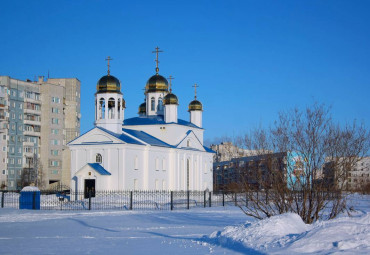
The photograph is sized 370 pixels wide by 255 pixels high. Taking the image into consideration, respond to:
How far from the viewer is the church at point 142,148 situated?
4316 cm

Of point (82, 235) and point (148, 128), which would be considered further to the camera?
point (148, 128)

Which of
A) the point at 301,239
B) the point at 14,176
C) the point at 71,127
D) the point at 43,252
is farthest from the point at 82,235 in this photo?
the point at 71,127

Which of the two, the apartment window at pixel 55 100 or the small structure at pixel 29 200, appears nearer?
the small structure at pixel 29 200

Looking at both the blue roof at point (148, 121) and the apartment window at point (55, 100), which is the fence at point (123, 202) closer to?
the blue roof at point (148, 121)

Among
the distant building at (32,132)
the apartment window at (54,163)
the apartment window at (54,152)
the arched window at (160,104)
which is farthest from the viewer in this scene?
the apartment window at (54,152)

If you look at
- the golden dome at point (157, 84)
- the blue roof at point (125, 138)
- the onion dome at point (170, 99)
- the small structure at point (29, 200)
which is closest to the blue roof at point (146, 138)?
the blue roof at point (125, 138)

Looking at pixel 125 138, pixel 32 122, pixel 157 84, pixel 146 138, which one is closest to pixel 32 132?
pixel 32 122

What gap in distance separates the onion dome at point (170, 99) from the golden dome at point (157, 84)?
2.73 metres

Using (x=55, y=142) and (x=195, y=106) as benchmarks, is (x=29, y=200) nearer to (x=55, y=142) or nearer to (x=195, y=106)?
(x=195, y=106)

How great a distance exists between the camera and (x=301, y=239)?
11.6 metres

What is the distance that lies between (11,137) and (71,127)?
971cm

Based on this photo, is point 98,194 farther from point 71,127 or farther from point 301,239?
point 71,127

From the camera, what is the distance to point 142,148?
4559 centimetres

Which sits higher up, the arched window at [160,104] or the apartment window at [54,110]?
the apartment window at [54,110]
